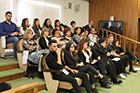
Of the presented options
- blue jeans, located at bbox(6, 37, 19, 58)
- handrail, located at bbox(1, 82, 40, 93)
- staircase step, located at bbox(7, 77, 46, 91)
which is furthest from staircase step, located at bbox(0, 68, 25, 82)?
handrail, located at bbox(1, 82, 40, 93)

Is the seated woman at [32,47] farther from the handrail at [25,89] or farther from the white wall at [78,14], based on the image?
the white wall at [78,14]

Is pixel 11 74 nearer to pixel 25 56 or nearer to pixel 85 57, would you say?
pixel 25 56

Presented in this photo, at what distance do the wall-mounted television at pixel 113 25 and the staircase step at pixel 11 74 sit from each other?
5.55 meters

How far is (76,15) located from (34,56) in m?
4.94

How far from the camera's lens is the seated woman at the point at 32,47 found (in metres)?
3.42

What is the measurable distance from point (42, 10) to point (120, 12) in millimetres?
3811

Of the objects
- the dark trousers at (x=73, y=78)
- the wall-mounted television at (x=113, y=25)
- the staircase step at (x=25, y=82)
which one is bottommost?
the staircase step at (x=25, y=82)

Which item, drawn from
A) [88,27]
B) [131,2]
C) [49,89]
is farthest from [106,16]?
[49,89]

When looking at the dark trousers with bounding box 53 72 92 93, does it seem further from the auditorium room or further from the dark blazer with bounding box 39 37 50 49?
the dark blazer with bounding box 39 37 50 49

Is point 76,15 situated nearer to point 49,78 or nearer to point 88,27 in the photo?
point 88,27

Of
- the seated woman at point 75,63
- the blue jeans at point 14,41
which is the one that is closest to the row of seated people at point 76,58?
the seated woman at point 75,63

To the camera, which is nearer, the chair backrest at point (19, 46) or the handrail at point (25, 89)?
the handrail at point (25, 89)

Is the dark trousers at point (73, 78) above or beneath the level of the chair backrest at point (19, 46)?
beneath

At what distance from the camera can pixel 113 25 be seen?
7.91m
